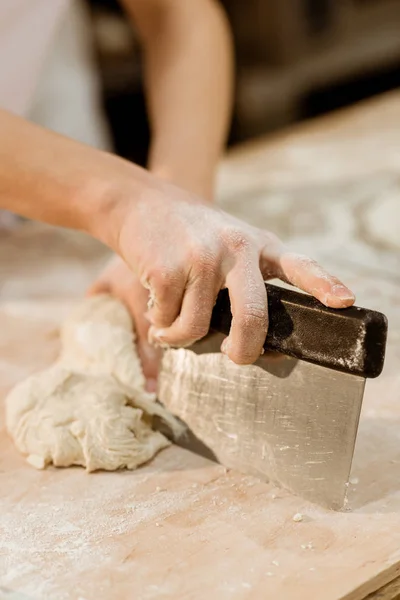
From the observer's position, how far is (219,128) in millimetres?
1719

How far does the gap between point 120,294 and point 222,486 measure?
0.43m

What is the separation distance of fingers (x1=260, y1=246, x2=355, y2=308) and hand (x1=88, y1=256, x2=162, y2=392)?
0.86ft

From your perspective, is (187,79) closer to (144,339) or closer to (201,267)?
(144,339)

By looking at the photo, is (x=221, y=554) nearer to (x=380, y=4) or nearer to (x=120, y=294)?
(x=120, y=294)

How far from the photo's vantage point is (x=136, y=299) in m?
1.27

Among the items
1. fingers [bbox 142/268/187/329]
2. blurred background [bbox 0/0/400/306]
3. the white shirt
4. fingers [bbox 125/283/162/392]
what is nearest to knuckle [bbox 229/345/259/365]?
fingers [bbox 142/268/187/329]

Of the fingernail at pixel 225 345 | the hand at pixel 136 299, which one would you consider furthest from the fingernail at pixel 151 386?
the fingernail at pixel 225 345

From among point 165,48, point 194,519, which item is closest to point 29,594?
point 194,519

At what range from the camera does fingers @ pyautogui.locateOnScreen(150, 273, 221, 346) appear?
982 millimetres

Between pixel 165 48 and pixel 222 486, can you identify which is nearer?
pixel 222 486

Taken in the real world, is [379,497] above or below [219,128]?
below

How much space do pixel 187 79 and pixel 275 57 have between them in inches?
93.3

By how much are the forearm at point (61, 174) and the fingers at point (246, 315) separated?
0.21 meters

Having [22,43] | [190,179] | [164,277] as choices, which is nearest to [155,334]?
[164,277]
